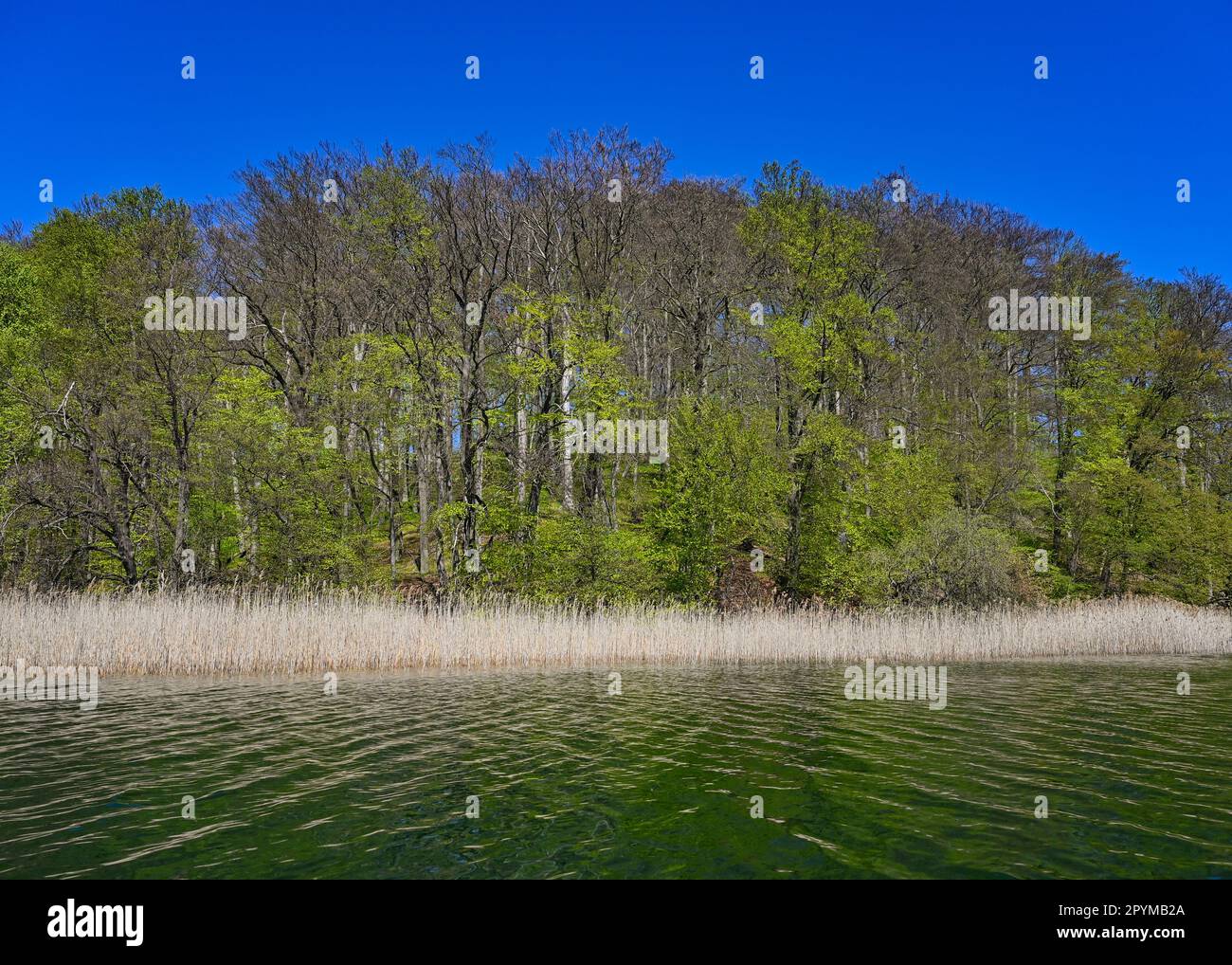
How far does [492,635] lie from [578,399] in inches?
426

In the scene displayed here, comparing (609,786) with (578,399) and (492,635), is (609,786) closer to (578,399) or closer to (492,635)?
(492,635)

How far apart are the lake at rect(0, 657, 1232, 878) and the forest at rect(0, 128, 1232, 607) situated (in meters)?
11.8

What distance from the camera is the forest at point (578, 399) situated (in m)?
23.5

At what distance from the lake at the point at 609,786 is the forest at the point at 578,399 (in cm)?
1179

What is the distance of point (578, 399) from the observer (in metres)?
26.5

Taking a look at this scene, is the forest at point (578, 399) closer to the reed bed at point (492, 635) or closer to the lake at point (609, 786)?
the reed bed at point (492, 635)

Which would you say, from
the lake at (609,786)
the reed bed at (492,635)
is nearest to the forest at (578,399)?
the reed bed at (492,635)

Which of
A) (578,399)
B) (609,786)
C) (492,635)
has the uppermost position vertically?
(578,399)

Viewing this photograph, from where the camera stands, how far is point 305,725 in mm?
10453

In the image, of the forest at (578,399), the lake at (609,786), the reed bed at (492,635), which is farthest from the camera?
the forest at (578,399)

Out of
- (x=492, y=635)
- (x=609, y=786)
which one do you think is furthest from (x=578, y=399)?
(x=609, y=786)
